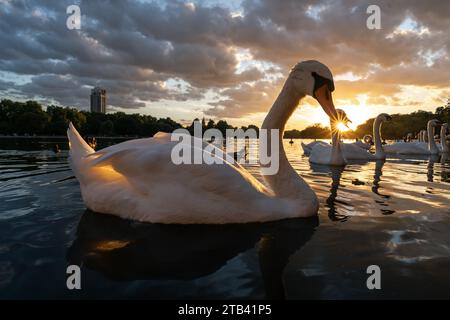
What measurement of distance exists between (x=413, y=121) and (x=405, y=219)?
13390 centimetres

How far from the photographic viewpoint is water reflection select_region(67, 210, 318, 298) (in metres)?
3.59

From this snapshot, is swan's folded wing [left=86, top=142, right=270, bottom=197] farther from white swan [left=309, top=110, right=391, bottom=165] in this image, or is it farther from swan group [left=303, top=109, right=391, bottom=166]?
white swan [left=309, top=110, right=391, bottom=165]

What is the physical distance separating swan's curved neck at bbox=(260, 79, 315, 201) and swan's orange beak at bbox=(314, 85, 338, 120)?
0.49 m

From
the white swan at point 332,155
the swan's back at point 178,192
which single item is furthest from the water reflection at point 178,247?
the white swan at point 332,155

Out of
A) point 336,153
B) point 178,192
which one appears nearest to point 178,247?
point 178,192

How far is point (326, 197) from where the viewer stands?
7586 mm

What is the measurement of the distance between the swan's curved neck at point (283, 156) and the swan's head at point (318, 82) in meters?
0.29

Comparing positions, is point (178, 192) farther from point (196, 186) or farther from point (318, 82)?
point (318, 82)

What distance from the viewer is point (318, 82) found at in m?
5.09

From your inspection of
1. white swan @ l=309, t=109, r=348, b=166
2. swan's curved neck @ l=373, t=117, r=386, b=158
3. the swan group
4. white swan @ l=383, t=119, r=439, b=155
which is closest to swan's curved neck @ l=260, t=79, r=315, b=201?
the swan group

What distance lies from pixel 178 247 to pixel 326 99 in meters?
2.94

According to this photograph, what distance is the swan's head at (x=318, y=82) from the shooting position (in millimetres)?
5036
